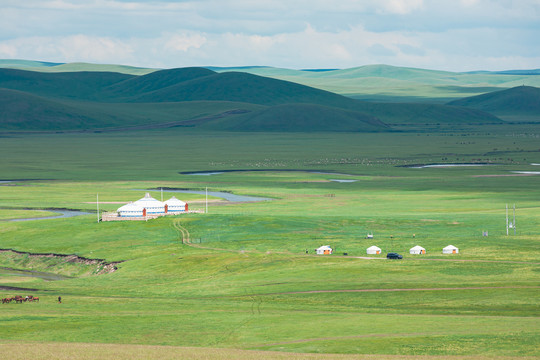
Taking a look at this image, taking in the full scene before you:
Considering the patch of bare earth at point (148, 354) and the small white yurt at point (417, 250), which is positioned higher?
the small white yurt at point (417, 250)

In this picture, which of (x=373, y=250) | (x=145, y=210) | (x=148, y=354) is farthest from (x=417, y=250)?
(x=148, y=354)

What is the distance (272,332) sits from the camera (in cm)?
7000

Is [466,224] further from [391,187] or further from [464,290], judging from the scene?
[391,187]

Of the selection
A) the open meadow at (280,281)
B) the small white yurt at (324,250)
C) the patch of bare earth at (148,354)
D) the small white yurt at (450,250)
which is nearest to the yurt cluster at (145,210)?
the open meadow at (280,281)

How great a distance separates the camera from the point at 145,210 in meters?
143

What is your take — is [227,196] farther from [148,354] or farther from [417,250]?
[148,354]

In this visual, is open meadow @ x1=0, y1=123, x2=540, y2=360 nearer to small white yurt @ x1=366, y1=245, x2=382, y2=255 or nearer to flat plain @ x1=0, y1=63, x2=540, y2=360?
flat plain @ x1=0, y1=63, x2=540, y2=360

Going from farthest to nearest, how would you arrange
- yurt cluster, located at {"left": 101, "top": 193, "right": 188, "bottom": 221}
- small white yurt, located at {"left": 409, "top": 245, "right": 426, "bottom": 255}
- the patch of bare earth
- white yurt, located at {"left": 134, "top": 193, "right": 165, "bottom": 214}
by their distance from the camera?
white yurt, located at {"left": 134, "top": 193, "right": 165, "bottom": 214} → yurt cluster, located at {"left": 101, "top": 193, "right": 188, "bottom": 221} → small white yurt, located at {"left": 409, "top": 245, "right": 426, "bottom": 255} → the patch of bare earth

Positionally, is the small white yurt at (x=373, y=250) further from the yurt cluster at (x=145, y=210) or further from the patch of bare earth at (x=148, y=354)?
the patch of bare earth at (x=148, y=354)

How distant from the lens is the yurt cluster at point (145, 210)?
141875mm

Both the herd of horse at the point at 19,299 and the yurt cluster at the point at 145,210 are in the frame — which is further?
the yurt cluster at the point at 145,210

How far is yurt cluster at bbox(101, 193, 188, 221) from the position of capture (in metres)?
142

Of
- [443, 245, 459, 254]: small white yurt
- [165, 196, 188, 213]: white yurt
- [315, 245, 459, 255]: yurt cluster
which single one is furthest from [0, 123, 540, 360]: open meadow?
[165, 196, 188, 213]: white yurt

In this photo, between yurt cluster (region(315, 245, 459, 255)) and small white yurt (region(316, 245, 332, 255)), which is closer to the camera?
yurt cluster (region(315, 245, 459, 255))
